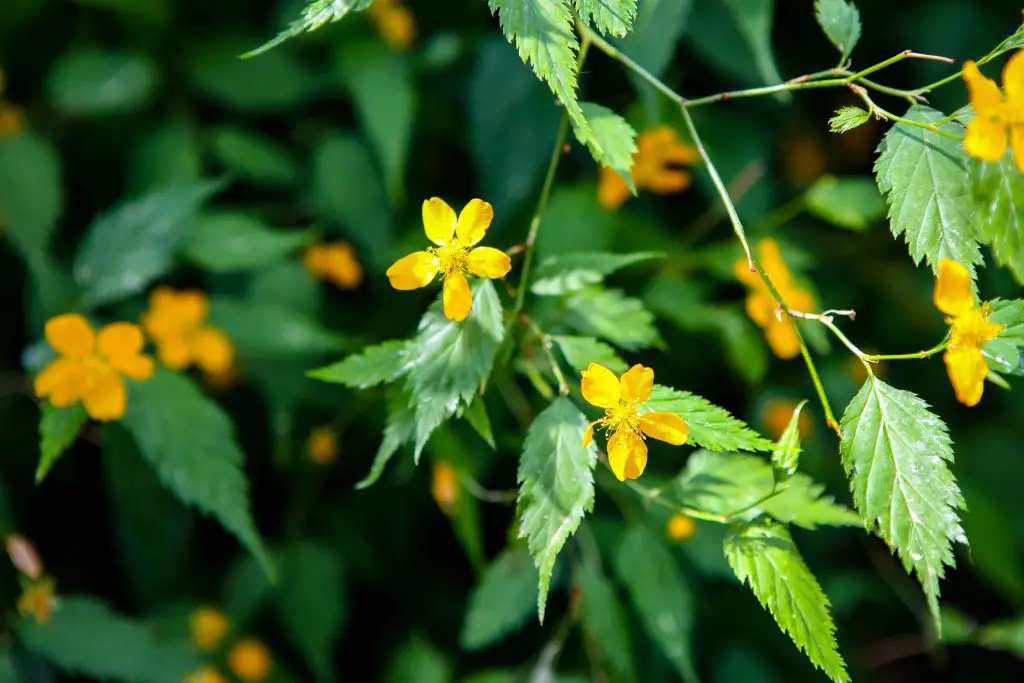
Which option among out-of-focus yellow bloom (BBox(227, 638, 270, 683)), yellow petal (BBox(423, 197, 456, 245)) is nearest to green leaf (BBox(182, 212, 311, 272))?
yellow petal (BBox(423, 197, 456, 245))

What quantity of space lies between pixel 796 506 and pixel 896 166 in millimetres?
532

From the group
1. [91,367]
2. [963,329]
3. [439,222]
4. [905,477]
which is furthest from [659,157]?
[91,367]

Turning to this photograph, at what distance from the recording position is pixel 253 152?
2111 millimetres

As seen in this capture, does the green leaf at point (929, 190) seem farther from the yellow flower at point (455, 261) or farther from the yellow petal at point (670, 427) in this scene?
the yellow flower at point (455, 261)

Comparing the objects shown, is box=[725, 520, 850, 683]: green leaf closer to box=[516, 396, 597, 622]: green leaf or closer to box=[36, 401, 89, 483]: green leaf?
box=[516, 396, 597, 622]: green leaf

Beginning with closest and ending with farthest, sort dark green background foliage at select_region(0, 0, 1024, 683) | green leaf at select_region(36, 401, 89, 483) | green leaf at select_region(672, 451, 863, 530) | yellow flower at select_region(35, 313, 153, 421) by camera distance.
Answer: green leaf at select_region(672, 451, 863, 530) → green leaf at select_region(36, 401, 89, 483) → yellow flower at select_region(35, 313, 153, 421) → dark green background foliage at select_region(0, 0, 1024, 683)

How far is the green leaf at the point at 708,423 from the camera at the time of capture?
39.9 inches

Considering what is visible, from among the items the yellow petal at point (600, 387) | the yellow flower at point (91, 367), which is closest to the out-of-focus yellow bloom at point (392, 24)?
the yellow flower at point (91, 367)

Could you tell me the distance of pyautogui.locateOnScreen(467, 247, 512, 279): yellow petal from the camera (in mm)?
1109

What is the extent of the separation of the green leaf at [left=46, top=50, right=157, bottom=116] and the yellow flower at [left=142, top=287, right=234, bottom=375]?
489 millimetres

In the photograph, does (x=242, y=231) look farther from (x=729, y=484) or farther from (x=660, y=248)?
(x=729, y=484)

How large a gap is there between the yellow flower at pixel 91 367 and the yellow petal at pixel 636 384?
1056 mm

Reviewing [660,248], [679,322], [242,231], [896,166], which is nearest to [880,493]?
[896,166]

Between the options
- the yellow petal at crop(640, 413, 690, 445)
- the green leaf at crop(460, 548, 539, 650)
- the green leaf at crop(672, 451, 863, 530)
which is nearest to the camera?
the yellow petal at crop(640, 413, 690, 445)
